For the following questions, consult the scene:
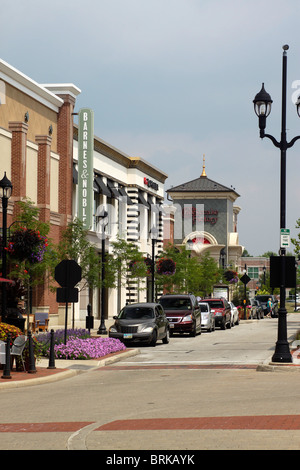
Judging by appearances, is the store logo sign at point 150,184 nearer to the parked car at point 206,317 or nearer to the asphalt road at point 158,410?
the parked car at point 206,317

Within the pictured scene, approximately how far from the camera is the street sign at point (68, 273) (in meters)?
24.8

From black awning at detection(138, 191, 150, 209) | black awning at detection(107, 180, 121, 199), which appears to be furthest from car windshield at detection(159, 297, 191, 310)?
black awning at detection(138, 191, 150, 209)

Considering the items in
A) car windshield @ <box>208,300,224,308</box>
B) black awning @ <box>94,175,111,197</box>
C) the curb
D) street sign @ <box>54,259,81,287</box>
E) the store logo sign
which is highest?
the store logo sign

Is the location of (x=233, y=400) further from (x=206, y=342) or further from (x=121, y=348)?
(x=206, y=342)

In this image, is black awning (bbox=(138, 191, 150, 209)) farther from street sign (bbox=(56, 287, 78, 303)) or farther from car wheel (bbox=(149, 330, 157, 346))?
street sign (bbox=(56, 287, 78, 303))

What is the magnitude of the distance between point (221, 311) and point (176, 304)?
29.7 ft

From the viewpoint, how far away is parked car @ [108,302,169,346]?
30.8 metres

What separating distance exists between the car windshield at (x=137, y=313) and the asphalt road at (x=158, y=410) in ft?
21.2

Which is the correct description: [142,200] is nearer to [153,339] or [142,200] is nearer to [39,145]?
[39,145]

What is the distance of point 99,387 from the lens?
60.4ft

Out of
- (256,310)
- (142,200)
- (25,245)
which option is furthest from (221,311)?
(142,200)

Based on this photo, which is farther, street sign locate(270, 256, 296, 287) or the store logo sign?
the store logo sign

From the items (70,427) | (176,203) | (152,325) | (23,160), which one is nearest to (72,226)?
(23,160)

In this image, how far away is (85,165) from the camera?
51.0m
